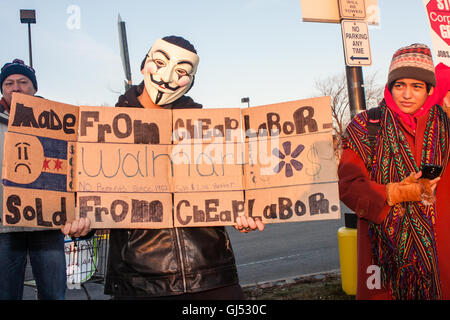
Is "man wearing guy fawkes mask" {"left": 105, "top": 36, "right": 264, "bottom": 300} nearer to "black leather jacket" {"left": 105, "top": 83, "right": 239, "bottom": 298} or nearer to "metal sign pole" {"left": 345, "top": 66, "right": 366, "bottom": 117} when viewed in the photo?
"black leather jacket" {"left": 105, "top": 83, "right": 239, "bottom": 298}

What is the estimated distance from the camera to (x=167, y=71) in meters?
2.54

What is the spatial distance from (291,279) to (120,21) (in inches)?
167

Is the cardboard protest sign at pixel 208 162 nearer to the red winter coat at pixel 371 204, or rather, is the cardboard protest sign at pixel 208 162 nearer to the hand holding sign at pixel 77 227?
the hand holding sign at pixel 77 227

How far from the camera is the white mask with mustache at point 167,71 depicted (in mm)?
2520

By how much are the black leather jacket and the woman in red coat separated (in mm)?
874

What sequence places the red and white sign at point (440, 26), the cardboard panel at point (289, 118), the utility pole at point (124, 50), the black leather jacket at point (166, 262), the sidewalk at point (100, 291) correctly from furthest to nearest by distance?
the sidewalk at point (100, 291)
the utility pole at point (124, 50)
the red and white sign at point (440, 26)
the cardboard panel at point (289, 118)
the black leather jacket at point (166, 262)

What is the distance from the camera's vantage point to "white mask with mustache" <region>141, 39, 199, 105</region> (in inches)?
99.2

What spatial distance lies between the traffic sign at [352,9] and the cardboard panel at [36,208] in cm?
400

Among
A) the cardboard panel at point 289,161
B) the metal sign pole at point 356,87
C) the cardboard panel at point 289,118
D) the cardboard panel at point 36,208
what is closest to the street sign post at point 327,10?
the metal sign pole at point 356,87

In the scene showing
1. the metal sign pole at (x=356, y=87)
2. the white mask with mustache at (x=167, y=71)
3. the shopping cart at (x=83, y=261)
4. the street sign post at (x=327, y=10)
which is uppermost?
the street sign post at (x=327, y=10)

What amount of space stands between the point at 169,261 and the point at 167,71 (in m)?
1.09

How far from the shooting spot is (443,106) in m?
2.70

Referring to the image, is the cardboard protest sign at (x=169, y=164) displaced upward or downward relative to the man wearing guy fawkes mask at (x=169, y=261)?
upward
